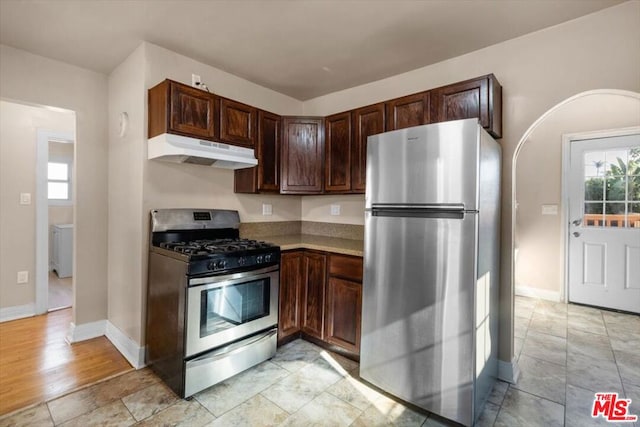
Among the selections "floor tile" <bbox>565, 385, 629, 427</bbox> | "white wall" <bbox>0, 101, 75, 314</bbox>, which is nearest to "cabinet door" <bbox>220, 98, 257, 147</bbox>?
"white wall" <bbox>0, 101, 75, 314</bbox>

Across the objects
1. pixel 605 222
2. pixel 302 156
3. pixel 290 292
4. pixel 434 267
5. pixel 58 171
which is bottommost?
pixel 290 292

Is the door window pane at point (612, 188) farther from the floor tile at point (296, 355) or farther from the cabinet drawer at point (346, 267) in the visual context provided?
the floor tile at point (296, 355)

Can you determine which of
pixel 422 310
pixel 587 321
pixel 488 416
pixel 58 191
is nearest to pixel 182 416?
pixel 422 310

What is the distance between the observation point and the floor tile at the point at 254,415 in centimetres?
180

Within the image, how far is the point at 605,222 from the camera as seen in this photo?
377 centimetres

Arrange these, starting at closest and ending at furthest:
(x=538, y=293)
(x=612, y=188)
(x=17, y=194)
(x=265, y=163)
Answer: (x=265, y=163) → (x=17, y=194) → (x=612, y=188) → (x=538, y=293)

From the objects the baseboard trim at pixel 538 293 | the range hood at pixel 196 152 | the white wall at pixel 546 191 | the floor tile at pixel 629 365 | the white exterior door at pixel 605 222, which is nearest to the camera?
the range hood at pixel 196 152

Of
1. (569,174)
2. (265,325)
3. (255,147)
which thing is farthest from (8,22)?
(569,174)

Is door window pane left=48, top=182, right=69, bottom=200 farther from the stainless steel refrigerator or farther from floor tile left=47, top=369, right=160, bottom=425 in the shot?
the stainless steel refrigerator

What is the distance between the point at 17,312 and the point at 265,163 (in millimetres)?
A: 3199

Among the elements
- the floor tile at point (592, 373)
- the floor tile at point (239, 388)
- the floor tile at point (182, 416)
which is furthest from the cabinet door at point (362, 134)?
the floor tile at point (592, 373)

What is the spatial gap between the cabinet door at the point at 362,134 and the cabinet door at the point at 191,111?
1244 mm

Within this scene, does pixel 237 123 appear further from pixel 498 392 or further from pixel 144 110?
pixel 498 392

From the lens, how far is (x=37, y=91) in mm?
2629
